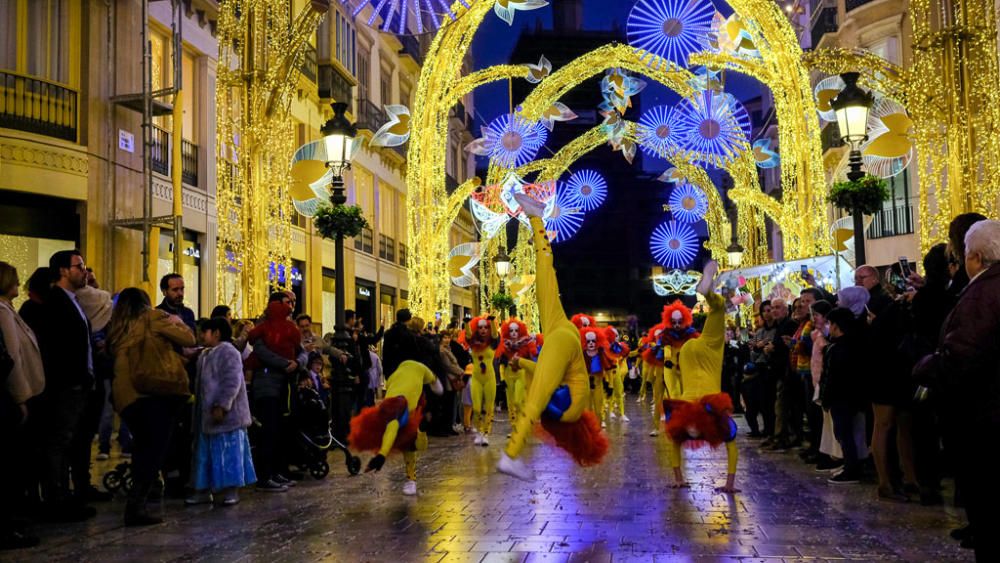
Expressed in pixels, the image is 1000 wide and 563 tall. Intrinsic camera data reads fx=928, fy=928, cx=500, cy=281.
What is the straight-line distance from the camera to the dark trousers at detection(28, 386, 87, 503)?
775cm

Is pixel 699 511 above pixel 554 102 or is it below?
below

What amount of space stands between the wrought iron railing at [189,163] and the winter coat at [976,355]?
16.9 m

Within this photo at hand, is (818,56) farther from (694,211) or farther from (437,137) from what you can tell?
(694,211)

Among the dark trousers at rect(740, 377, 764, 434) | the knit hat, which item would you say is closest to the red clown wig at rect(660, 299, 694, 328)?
the dark trousers at rect(740, 377, 764, 434)

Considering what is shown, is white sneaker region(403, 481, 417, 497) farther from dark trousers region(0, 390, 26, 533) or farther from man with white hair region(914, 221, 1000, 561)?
man with white hair region(914, 221, 1000, 561)

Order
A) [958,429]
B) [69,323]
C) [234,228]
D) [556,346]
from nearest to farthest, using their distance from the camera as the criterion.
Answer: [958,429] → [556,346] → [69,323] → [234,228]

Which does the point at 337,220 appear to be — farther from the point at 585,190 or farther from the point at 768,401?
the point at 585,190

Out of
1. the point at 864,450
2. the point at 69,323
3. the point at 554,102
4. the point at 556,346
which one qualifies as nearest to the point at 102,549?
the point at 69,323

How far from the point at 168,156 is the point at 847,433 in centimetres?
1410

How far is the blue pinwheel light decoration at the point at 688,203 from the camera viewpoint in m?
32.7

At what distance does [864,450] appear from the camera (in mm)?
9883

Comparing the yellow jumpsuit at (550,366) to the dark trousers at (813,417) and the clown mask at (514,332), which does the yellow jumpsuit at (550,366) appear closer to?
the dark trousers at (813,417)

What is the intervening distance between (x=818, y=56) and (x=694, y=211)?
19.1m

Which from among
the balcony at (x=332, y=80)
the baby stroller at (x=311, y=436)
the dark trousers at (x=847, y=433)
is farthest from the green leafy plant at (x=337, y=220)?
the balcony at (x=332, y=80)
